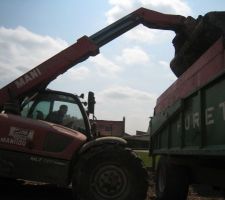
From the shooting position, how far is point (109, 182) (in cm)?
686

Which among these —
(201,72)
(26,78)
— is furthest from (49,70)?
(201,72)

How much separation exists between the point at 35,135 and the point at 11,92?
4.08 ft

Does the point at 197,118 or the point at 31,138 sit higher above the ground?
the point at 197,118

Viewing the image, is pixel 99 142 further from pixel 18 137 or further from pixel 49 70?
pixel 49 70

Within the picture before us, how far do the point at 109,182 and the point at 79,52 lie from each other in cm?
304

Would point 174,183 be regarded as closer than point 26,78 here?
Yes

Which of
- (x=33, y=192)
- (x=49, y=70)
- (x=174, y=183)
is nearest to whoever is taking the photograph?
(x=174, y=183)

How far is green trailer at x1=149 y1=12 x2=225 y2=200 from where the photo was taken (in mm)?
5113

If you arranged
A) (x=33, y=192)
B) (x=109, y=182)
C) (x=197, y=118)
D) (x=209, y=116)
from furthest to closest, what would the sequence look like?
(x=33, y=192) < (x=109, y=182) < (x=197, y=118) < (x=209, y=116)

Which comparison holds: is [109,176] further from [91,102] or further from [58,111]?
[58,111]

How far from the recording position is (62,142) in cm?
730

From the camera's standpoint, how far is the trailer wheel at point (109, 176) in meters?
6.82

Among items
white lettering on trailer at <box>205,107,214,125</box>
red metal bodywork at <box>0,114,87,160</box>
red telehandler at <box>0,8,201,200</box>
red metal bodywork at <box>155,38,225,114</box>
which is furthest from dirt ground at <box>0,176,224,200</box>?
white lettering on trailer at <box>205,107,214,125</box>

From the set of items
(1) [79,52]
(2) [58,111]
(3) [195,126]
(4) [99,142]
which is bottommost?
(4) [99,142]
